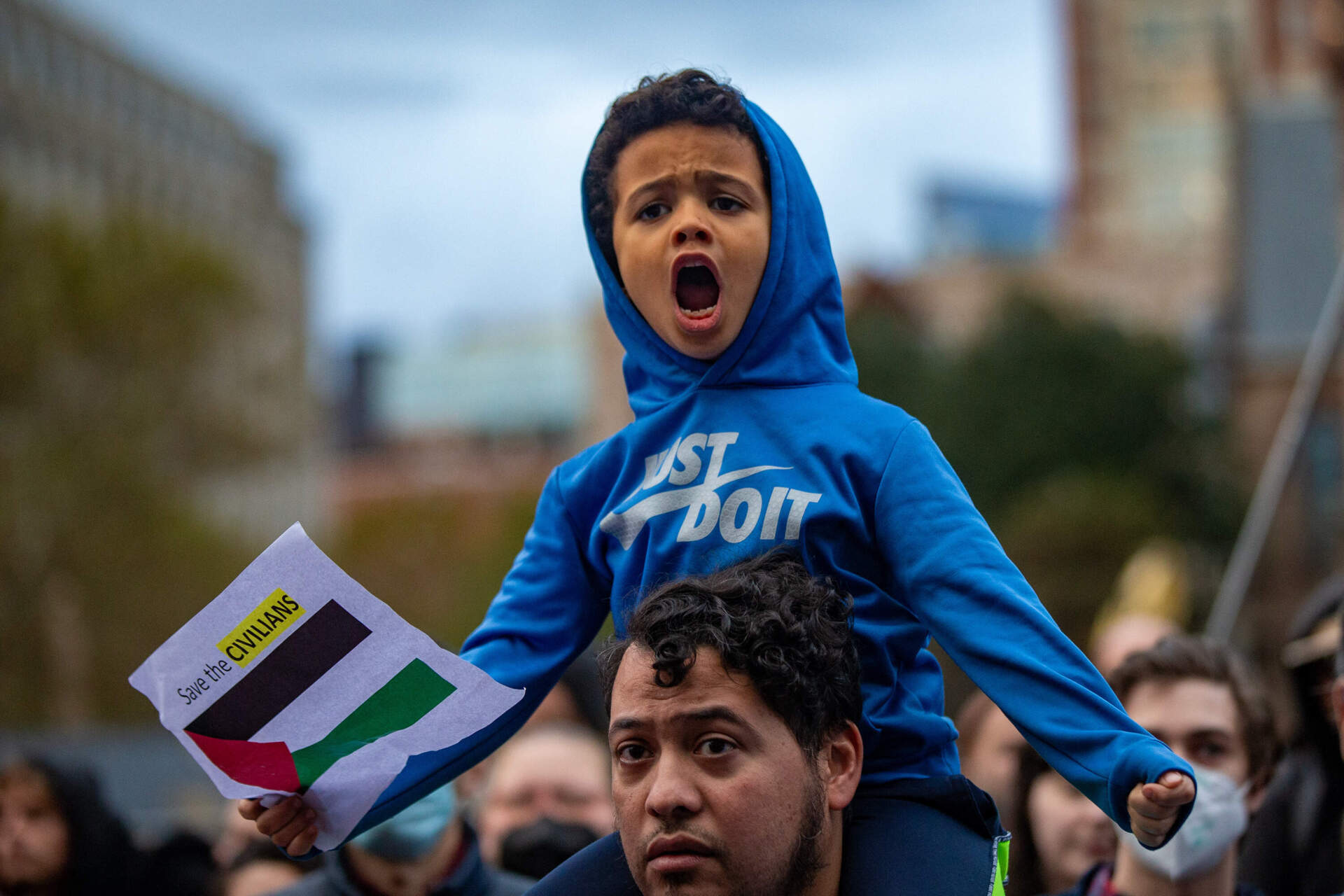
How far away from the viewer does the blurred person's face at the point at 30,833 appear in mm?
5223

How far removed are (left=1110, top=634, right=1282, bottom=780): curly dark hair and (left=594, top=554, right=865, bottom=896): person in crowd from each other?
152 centimetres

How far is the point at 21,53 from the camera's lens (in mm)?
56969

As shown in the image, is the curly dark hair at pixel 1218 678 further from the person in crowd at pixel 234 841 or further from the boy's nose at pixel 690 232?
the person in crowd at pixel 234 841

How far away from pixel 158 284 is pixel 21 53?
88.8 ft

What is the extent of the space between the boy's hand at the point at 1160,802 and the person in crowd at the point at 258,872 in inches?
136

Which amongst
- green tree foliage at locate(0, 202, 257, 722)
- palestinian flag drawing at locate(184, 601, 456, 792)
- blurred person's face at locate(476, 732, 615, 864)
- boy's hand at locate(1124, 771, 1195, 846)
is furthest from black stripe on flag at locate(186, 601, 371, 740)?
green tree foliage at locate(0, 202, 257, 722)

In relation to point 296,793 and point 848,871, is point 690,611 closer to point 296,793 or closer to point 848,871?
point 848,871

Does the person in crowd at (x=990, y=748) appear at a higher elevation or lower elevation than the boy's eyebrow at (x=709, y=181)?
lower

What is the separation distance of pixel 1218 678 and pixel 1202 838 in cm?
54

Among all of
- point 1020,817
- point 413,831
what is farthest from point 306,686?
point 1020,817

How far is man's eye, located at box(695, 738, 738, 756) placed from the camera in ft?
9.05

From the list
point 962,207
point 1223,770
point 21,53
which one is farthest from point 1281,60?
point 962,207

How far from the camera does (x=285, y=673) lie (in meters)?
2.99

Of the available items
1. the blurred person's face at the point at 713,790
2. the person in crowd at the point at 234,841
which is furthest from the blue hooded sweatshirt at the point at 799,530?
the person in crowd at the point at 234,841
